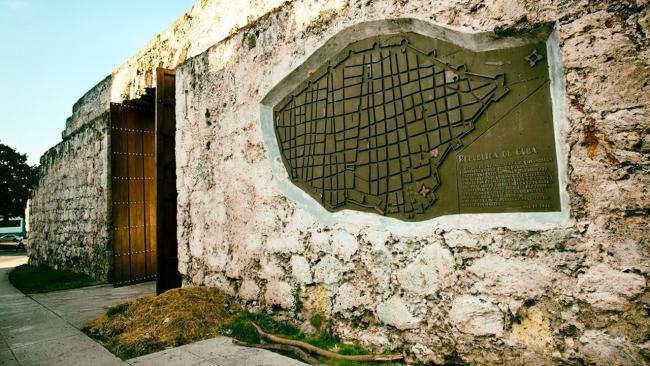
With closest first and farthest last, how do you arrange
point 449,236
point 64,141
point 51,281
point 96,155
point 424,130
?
point 449,236, point 424,130, point 51,281, point 96,155, point 64,141

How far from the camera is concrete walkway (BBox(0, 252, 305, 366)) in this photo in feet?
8.38

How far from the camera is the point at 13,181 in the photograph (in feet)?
75.8

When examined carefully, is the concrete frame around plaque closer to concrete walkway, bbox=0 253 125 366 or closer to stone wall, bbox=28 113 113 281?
concrete walkway, bbox=0 253 125 366

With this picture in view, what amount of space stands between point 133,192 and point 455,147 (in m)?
5.23

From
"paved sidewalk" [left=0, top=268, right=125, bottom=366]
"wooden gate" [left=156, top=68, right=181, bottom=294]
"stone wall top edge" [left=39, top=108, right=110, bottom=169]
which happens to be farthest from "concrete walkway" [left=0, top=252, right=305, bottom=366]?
"stone wall top edge" [left=39, top=108, right=110, bottom=169]

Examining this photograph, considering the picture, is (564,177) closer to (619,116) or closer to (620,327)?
(619,116)

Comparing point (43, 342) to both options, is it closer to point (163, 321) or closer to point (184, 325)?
point (163, 321)

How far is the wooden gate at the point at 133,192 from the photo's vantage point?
225 inches

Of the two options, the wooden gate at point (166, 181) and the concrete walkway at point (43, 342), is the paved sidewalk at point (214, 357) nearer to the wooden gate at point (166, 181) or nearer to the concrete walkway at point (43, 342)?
the concrete walkway at point (43, 342)

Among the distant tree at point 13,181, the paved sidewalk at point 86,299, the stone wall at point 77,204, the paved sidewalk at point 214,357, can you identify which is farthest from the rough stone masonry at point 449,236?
the distant tree at point 13,181

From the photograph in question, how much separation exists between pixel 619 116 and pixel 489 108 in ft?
1.93

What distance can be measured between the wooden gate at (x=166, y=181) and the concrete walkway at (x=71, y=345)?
2.46 feet

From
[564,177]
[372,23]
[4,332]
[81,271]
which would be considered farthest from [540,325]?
[81,271]

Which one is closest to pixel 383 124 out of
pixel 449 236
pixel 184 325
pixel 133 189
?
pixel 449 236
